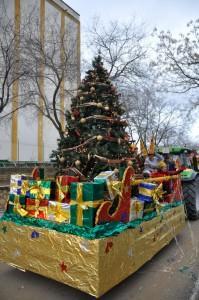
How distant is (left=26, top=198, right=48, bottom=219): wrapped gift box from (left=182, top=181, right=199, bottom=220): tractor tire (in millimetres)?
4228

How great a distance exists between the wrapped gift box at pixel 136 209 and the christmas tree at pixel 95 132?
1176 millimetres

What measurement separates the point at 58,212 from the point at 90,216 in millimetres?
708

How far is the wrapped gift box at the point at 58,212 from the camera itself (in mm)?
3893

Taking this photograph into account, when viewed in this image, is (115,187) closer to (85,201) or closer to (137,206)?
(85,201)

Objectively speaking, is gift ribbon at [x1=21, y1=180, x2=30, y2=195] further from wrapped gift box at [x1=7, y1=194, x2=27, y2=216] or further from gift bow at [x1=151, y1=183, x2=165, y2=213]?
gift bow at [x1=151, y1=183, x2=165, y2=213]

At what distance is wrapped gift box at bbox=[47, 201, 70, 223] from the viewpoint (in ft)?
12.8

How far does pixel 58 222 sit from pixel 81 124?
2506mm

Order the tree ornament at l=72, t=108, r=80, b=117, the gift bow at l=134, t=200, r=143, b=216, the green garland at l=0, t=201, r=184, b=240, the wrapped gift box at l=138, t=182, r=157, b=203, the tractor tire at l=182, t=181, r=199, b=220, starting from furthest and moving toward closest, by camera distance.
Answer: the tractor tire at l=182, t=181, r=199, b=220 < the tree ornament at l=72, t=108, r=80, b=117 < the wrapped gift box at l=138, t=182, r=157, b=203 < the gift bow at l=134, t=200, r=143, b=216 < the green garland at l=0, t=201, r=184, b=240

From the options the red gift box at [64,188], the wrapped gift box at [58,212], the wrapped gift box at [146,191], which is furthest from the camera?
the wrapped gift box at [146,191]

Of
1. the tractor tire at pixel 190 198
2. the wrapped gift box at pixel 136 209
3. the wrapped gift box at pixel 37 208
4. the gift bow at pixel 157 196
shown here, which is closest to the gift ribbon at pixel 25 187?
the wrapped gift box at pixel 37 208

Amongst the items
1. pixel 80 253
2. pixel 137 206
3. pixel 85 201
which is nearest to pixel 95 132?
pixel 137 206

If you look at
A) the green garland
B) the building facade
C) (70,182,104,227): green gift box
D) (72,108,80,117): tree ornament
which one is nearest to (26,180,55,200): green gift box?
the green garland

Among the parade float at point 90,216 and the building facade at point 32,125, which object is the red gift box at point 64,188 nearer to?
the parade float at point 90,216

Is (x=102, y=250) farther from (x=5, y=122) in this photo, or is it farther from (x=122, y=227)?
(x=5, y=122)
